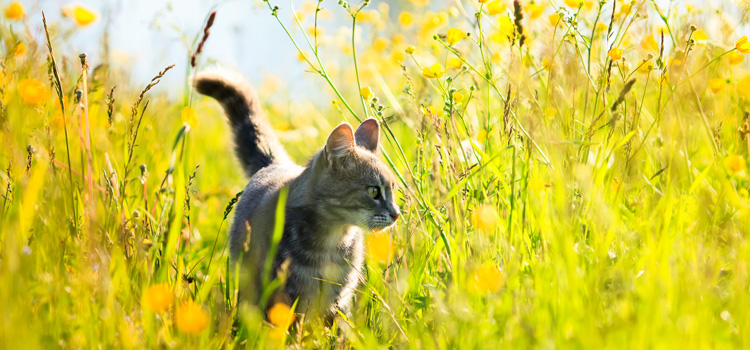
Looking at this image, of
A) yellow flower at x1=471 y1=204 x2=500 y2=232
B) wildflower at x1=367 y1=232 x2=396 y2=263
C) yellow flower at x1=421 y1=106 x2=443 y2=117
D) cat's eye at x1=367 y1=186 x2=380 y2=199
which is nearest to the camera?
yellow flower at x1=471 y1=204 x2=500 y2=232

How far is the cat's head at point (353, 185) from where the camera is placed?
266 cm

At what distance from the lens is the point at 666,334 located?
1263 millimetres

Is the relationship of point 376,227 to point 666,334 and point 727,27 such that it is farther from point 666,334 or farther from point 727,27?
point 727,27

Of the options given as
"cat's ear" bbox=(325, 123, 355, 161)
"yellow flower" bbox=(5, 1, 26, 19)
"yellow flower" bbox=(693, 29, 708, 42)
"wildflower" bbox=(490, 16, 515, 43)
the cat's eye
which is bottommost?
the cat's eye

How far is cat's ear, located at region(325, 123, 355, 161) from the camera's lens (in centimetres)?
260

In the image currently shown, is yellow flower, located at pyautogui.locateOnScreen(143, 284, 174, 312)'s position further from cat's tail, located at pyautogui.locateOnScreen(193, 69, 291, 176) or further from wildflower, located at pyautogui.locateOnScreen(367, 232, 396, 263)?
cat's tail, located at pyautogui.locateOnScreen(193, 69, 291, 176)

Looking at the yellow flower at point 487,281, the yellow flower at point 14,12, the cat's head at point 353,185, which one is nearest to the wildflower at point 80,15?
the yellow flower at point 14,12

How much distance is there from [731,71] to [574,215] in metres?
1.62

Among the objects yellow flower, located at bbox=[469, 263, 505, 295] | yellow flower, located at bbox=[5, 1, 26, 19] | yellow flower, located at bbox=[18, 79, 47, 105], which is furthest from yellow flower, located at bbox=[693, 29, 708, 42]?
yellow flower, located at bbox=[5, 1, 26, 19]

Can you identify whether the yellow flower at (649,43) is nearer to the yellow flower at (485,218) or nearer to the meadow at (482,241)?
the meadow at (482,241)

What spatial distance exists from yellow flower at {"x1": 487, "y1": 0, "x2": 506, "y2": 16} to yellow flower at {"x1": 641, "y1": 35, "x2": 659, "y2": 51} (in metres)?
0.67

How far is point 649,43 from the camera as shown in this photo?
2.61 metres

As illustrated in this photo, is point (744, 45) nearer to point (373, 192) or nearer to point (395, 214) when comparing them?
point (395, 214)

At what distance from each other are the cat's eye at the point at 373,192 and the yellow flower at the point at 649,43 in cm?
140
